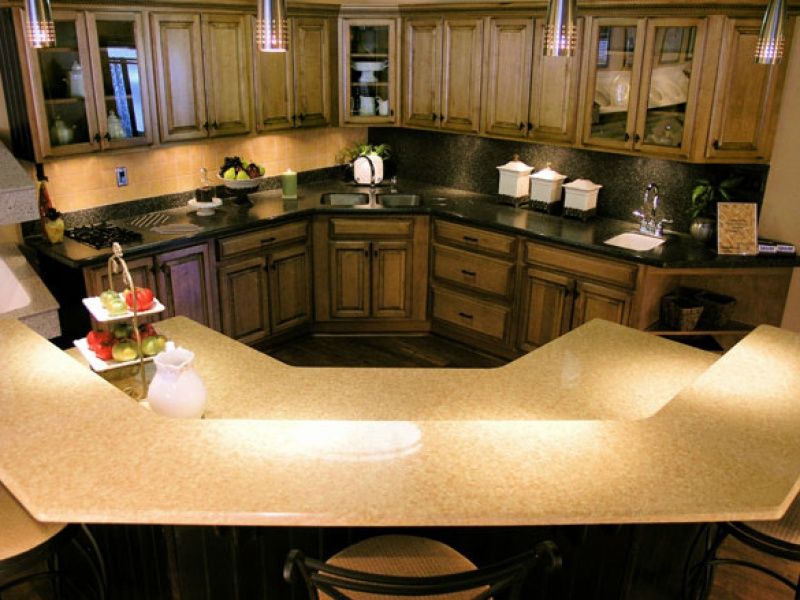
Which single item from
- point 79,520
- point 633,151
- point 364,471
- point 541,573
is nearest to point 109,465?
point 79,520

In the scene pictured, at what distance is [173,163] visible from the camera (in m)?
4.73

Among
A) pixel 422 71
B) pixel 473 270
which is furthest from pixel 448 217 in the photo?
pixel 422 71

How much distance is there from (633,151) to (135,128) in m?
2.86

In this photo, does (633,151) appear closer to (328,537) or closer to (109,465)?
(328,537)

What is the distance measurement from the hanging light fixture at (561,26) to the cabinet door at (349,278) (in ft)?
9.63

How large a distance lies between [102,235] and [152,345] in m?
2.01

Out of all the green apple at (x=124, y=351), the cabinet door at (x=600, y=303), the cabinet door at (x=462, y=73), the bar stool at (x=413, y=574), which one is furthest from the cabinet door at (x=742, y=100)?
the green apple at (x=124, y=351)

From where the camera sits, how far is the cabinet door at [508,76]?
4539mm

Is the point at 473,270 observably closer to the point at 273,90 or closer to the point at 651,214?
the point at 651,214

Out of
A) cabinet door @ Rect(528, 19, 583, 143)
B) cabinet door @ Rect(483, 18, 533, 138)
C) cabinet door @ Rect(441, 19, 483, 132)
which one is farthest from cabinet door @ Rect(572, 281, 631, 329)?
cabinet door @ Rect(441, 19, 483, 132)

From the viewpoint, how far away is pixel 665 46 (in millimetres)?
3992

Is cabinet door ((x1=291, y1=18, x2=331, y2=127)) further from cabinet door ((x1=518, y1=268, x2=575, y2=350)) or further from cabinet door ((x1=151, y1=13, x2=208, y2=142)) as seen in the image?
cabinet door ((x1=518, y1=268, x2=575, y2=350))

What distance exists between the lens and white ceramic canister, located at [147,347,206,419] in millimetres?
2061

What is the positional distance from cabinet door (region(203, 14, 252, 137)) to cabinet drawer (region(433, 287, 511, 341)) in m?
1.74
